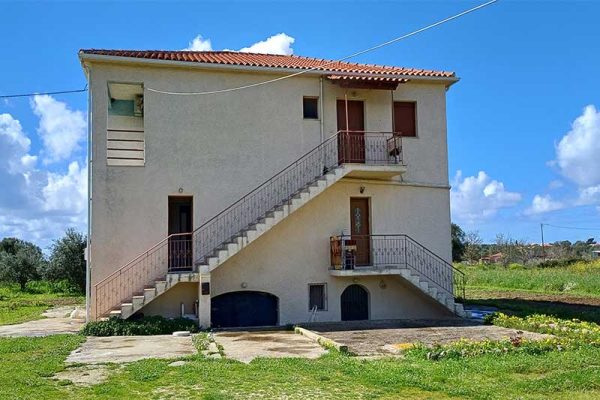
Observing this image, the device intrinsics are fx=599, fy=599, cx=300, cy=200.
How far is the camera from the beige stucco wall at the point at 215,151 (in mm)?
18047

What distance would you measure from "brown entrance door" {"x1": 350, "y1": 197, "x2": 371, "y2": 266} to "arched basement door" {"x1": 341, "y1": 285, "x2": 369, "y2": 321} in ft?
2.96

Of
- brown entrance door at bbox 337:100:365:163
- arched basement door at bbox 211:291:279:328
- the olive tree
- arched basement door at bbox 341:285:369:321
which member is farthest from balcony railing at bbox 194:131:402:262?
the olive tree

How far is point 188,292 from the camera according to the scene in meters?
18.2

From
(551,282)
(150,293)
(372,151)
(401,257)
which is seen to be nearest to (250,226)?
(150,293)

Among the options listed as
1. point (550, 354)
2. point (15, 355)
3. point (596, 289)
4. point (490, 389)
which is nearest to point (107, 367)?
point (15, 355)

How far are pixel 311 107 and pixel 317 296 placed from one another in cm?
632

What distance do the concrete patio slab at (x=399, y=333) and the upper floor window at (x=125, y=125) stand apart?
7569mm

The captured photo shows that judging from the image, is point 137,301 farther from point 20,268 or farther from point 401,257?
point 20,268

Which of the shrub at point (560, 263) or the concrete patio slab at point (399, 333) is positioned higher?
the shrub at point (560, 263)

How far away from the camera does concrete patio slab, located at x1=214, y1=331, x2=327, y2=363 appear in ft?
41.3

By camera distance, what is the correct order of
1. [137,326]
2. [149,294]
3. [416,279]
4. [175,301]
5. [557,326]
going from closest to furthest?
1. [557,326]
2. [137,326]
3. [149,294]
4. [175,301]
5. [416,279]

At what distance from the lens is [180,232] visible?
752 inches

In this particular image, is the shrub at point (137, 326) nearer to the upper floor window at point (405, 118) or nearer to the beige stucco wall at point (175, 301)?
the beige stucco wall at point (175, 301)

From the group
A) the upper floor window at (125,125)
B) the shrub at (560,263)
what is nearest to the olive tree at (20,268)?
the upper floor window at (125,125)
